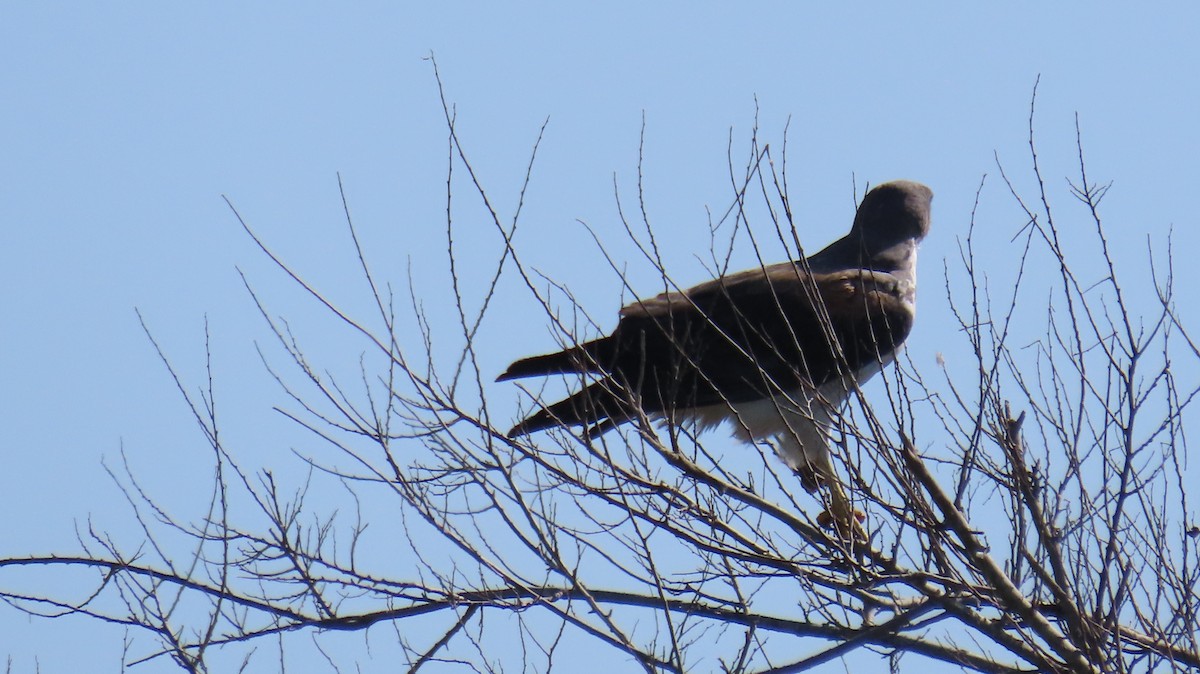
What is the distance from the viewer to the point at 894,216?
7.43 metres

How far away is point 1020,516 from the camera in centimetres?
391

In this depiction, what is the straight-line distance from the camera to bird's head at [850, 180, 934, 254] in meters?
7.36

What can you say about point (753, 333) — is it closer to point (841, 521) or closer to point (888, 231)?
point (841, 521)

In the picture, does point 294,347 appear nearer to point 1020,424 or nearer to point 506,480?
point 506,480

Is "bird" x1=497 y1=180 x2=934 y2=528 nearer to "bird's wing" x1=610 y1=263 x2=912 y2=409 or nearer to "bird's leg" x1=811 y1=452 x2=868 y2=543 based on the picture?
"bird's wing" x1=610 y1=263 x2=912 y2=409

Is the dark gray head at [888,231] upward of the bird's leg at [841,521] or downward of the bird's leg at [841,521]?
upward

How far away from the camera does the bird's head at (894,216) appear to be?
7363mm

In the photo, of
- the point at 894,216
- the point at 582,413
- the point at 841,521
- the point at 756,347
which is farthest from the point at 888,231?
the point at 841,521

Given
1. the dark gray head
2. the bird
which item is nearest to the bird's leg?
the bird

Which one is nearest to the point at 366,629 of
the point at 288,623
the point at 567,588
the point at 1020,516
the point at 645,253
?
the point at 288,623

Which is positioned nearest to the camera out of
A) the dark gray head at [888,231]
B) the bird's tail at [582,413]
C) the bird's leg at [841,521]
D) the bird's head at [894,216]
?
the bird's leg at [841,521]

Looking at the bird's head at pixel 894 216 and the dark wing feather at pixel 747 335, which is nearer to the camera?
the dark wing feather at pixel 747 335

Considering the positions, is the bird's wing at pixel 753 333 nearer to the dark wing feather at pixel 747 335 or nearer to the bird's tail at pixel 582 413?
the dark wing feather at pixel 747 335

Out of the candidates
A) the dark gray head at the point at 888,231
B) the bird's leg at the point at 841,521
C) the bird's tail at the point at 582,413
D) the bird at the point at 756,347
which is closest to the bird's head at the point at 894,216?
the dark gray head at the point at 888,231
